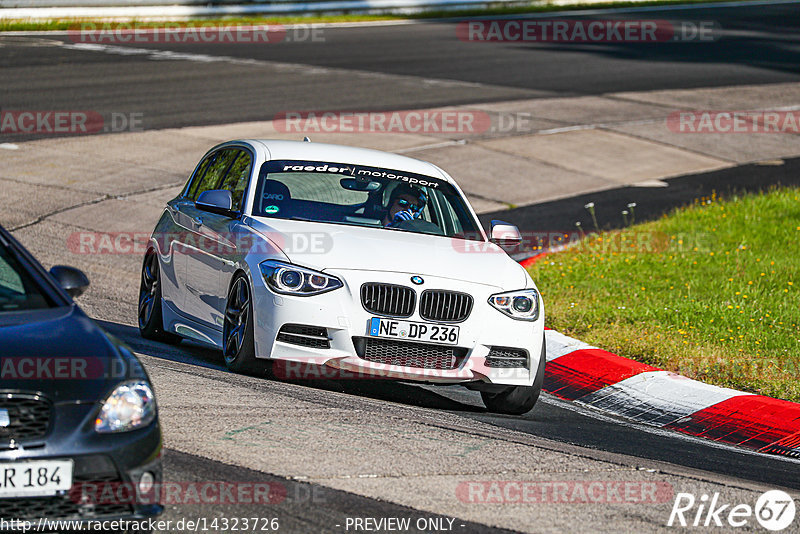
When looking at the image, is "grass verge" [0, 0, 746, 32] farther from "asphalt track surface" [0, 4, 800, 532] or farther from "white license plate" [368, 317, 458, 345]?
"white license plate" [368, 317, 458, 345]

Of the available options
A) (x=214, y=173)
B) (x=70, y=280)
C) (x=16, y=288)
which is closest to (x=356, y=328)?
(x=70, y=280)

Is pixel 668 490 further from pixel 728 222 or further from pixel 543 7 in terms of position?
pixel 543 7

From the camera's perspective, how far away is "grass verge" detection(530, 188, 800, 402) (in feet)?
31.4

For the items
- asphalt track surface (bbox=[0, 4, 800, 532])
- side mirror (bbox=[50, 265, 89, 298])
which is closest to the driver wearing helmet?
asphalt track surface (bbox=[0, 4, 800, 532])

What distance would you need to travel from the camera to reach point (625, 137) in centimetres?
2152

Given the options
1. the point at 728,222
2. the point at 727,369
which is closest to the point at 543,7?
the point at 728,222

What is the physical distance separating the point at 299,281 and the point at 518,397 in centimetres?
167

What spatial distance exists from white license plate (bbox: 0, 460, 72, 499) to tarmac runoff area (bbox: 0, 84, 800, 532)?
1409mm

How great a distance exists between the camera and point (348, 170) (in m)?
9.07

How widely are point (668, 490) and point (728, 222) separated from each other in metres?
9.43
